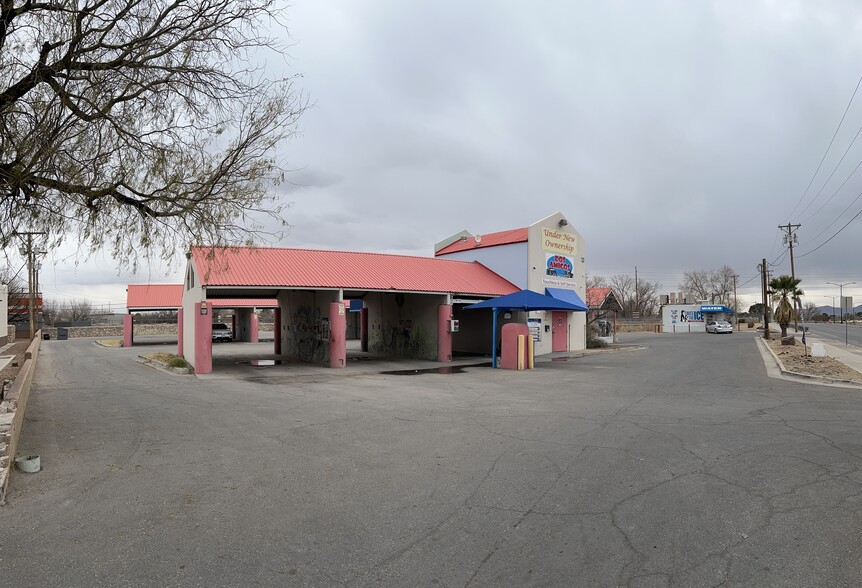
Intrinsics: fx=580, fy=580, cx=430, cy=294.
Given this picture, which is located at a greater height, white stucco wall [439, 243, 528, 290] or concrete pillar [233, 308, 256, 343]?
white stucco wall [439, 243, 528, 290]

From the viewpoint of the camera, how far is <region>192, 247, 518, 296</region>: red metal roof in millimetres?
21375

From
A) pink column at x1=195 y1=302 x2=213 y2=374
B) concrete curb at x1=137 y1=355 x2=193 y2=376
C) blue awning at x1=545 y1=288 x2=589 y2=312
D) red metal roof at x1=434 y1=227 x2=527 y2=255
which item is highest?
red metal roof at x1=434 y1=227 x2=527 y2=255

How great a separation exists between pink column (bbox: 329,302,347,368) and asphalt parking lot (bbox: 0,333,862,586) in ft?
31.0

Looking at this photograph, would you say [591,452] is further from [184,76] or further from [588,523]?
[184,76]

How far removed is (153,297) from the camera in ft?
144

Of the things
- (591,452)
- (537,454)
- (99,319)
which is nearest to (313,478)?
(537,454)

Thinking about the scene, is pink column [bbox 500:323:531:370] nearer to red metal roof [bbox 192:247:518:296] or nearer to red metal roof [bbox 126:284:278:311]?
red metal roof [bbox 192:247:518:296]

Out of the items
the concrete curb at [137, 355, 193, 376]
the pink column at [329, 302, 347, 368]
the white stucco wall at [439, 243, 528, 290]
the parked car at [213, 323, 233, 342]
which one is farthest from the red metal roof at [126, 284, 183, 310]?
the pink column at [329, 302, 347, 368]

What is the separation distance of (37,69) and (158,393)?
9.23 metres

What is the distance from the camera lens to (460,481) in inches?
256

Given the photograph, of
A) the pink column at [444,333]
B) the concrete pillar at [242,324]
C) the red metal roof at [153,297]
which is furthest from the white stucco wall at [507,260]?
the concrete pillar at [242,324]

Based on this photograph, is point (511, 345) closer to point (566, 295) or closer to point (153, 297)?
point (566, 295)

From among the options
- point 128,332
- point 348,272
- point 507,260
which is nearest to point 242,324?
point 128,332

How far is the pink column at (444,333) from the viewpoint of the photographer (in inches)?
980
